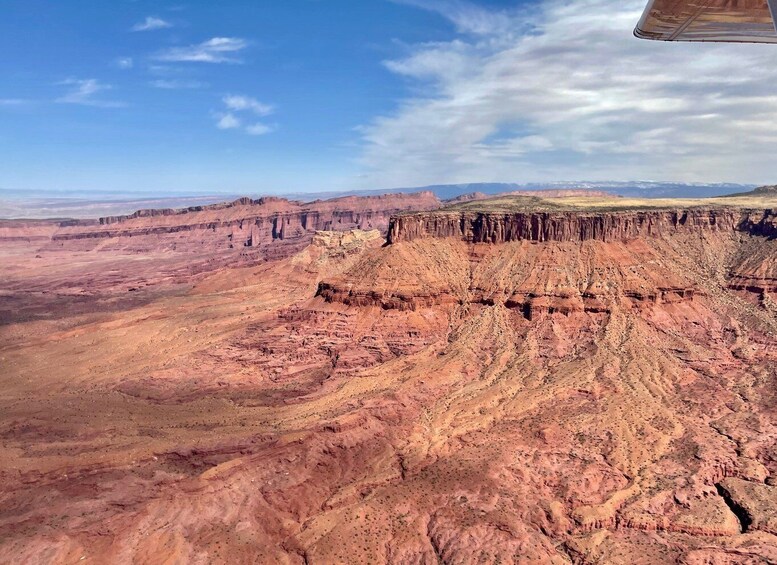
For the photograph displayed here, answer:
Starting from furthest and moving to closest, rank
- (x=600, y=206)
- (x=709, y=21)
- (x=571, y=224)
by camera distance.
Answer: (x=600, y=206) → (x=571, y=224) → (x=709, y=21)

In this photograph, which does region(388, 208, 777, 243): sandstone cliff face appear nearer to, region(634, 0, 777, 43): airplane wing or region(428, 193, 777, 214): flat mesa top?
region(428, 193, 777, 214): flat mesa top

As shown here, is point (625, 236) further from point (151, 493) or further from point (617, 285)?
point (151, 493)

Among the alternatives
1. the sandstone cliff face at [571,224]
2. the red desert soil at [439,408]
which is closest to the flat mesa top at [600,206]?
the red desert soil at [439,408]

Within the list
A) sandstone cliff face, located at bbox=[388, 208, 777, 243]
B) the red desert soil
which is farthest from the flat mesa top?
sandstone cliff face, located at bbox=[388, 208, 777, 243]

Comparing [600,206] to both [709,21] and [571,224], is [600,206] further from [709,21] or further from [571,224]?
[709,21]

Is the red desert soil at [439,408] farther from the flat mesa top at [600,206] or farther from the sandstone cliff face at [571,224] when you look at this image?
the flat mesa top at [600,206]

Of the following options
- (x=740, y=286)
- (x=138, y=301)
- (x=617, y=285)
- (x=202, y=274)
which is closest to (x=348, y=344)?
(x=617, y=285)

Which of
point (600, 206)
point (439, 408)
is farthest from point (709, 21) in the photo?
point (600, 206)
